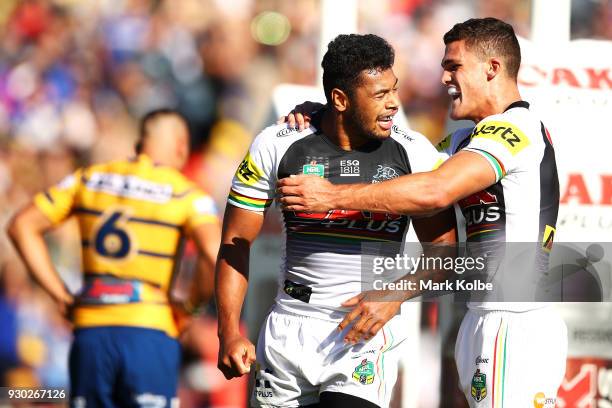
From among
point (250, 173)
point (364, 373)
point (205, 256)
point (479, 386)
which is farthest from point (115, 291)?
point (479, 386)

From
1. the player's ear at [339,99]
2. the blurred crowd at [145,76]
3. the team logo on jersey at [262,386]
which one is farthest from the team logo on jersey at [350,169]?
the blurred crowd at [145,76]

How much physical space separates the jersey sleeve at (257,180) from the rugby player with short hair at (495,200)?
1.41 feet

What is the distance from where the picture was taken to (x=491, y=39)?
427cm

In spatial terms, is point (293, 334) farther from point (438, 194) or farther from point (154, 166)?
point (154, 166)

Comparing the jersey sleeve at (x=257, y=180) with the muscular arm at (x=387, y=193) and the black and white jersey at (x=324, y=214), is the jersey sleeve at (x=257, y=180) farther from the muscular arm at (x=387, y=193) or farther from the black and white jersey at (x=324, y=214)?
the muscular arm at (x=387, y=193)

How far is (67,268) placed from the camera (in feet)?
25.6

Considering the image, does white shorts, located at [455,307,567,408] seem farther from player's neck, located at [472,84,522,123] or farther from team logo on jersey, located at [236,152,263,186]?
team logo on jersey, located at [236,152,263,186]

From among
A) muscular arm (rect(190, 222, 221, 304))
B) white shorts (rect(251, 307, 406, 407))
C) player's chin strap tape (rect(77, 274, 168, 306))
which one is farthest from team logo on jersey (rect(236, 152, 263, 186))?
player's chin strap tape (rect(77, 274, 168, 306))

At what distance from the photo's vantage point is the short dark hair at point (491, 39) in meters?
4.27

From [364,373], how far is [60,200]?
9.74 feet

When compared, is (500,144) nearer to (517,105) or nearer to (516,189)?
(516,189)

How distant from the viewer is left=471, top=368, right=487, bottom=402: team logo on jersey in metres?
4.05

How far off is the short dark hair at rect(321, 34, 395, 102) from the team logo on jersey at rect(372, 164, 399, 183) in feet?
1.10

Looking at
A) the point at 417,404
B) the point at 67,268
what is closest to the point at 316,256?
the point at 417,404
